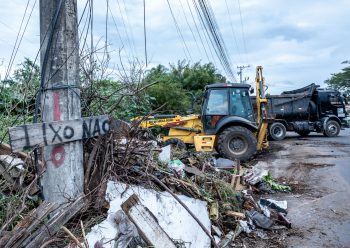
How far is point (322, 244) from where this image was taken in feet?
15.1

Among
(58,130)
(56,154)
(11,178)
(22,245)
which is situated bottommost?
(22,245)

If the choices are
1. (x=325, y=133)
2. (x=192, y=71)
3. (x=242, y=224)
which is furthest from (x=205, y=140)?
(x=192, y=71)

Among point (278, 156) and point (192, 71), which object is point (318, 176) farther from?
point (192, 71)

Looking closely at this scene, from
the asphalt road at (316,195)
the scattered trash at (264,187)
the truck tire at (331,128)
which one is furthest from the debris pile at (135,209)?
the truck tire at (331,128)

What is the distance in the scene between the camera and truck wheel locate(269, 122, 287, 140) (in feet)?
56.6

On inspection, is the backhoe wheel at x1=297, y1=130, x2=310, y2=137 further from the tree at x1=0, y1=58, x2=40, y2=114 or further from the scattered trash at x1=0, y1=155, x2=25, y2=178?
the scattered trash at x1=0, y1=155, x2=25, y2=178

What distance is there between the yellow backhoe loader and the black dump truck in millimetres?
6914

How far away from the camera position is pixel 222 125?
1039 centimetres

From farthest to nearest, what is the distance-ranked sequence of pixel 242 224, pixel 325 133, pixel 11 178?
pixel 325 133 → pixel 242 224 → pixel 11 178

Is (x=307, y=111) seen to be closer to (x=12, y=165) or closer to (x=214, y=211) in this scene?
(x=214, y=211)

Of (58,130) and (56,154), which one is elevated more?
(58,130)

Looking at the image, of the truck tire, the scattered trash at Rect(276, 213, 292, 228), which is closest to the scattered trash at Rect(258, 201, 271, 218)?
the scattered trash at Rect(276, 213, 292, 228)

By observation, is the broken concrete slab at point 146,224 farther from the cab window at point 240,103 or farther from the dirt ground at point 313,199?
the cab window at point 240,103

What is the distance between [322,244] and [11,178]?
12.2 feet
